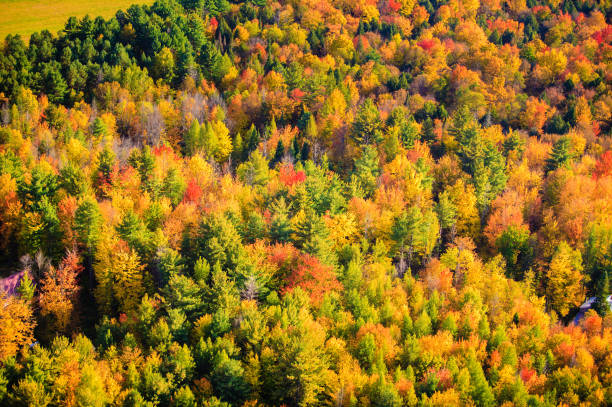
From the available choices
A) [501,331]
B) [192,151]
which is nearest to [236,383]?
[501,331]

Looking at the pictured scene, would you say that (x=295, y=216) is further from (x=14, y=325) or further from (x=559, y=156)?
(x=559, y=156)

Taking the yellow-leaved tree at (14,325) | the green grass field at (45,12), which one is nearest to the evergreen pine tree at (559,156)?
the yellow-leaved tree at (14,325)

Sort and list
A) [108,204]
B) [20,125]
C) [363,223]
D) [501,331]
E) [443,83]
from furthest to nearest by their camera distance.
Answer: [443,83] → [20,125] → [363,223] → [108,204] → [501,331]

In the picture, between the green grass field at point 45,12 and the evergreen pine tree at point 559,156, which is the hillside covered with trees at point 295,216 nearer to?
the evergreen pine tree at point 559,156

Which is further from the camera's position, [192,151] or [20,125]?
[192,151]

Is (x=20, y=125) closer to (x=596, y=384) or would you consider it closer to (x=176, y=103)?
(x=176, y=103)
